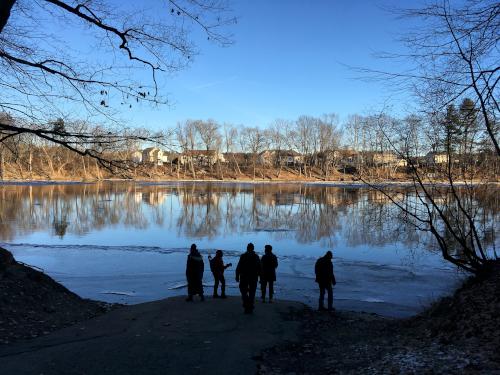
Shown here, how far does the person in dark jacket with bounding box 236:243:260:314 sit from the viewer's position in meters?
9.51

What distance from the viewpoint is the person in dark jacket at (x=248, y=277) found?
31.2 feet

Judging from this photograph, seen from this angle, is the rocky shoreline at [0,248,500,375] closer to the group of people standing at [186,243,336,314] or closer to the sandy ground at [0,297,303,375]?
the sandy ground at [0,297,303,375]

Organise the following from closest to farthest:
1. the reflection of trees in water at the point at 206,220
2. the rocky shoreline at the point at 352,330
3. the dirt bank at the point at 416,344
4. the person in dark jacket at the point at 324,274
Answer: the dirt bank at the point at 416,344
the rocky shoreline at the point at 352,330
the person in dark jacket at the point at 324,274
the reflection of trees in water at the point at 206,220

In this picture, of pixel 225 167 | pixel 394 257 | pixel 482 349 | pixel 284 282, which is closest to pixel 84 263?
pixel 284 282

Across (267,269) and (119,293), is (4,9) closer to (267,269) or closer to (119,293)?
(267,269)

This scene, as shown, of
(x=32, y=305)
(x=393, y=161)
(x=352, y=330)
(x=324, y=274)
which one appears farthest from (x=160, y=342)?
(x=393, y=161)

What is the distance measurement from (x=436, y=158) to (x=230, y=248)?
38.6 ft

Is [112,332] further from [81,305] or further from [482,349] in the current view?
[482,349]

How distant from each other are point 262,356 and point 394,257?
41.2ft

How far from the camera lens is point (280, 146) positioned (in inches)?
4796

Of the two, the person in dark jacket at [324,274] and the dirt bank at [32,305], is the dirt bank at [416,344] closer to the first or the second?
the person in dark jacket at [324,274]

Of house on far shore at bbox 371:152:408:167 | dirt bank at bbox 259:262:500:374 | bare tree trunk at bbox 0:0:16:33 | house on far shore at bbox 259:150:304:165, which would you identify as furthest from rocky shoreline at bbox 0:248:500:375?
house on far shore at bbox 259:150:304:165

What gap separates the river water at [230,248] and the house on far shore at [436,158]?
63.4 inches

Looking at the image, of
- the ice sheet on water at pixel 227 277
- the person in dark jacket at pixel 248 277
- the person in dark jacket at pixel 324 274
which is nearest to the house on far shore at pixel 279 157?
the ice sheet on water at pixel 227 277
